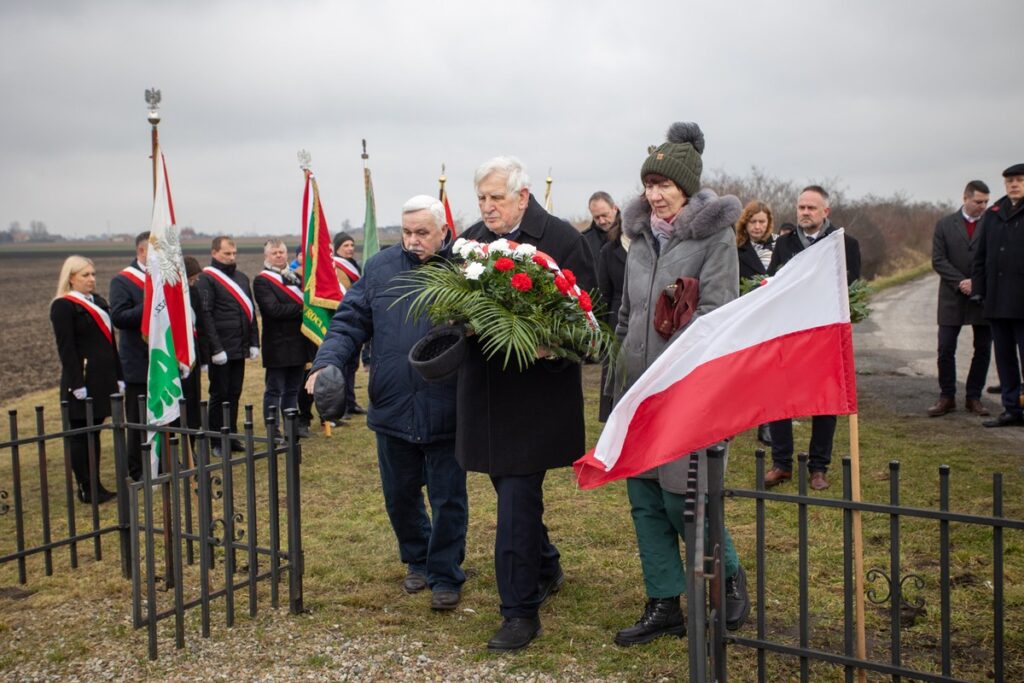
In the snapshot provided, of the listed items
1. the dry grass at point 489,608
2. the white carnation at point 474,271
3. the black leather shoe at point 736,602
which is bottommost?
the dry grass at point 489,608

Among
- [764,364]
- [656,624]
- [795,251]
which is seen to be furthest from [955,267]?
[764,364]

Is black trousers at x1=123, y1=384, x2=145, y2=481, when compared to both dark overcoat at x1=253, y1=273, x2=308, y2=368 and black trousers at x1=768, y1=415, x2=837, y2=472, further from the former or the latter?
black trousers at x1=768, y1=415, x2=837, y2=472

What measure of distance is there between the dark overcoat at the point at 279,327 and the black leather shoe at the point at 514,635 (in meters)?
5.80

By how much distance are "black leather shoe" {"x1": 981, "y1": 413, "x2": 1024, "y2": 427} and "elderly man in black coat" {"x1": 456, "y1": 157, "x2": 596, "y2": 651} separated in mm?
6226

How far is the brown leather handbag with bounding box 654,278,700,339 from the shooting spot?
404 centimetres

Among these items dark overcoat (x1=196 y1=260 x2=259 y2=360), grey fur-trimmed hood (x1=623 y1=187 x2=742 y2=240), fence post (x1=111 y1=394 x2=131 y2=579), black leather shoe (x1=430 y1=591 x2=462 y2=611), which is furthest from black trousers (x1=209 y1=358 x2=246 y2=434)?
grey fur-trimmed hood (x1=623 y1=187 x2=742 y2=240)

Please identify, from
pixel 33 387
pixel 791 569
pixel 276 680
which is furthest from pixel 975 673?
pixel 33 387

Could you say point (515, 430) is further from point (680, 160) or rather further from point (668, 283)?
point (680, 160)

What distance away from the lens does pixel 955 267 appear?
32.9ft

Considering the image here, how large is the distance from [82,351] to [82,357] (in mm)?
49

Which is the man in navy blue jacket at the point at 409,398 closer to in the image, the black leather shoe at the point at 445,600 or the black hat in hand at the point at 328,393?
the black leather shoe at the point at 445,600

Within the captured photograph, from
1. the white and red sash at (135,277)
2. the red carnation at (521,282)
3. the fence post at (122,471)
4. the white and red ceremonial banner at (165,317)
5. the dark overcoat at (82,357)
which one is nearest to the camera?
the red carnation at (521,282)

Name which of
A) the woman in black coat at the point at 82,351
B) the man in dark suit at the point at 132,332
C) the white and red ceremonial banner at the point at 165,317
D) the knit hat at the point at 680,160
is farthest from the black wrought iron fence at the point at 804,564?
the man in dark suit at the point at 132,332

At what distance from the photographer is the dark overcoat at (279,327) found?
9656 millimetres
